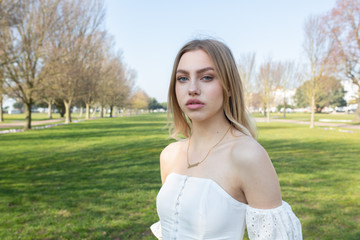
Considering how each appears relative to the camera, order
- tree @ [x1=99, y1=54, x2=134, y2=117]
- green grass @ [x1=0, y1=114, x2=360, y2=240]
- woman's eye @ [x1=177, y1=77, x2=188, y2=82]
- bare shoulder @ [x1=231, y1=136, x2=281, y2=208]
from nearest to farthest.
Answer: bare shoulder @ [x1=231, y1=136, x2=281, y2=208] → woman's eye @ [x1=177, y1=77, x2=188, y2=82] → green grass @ [x1=0, y1=114, x2=360, y2=240] → tree @ [x1=99, y1=54, x2=134, y2=117]

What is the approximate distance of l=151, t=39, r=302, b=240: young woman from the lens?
1229 millimetres

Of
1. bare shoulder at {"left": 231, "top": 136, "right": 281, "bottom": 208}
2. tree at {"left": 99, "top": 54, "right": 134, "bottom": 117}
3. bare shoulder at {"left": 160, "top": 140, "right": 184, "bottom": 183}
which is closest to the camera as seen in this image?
bare shoulder at {"left": 231, "top": 136, "right": 281, "bottom": 208}

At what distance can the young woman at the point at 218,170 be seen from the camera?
4.03ft

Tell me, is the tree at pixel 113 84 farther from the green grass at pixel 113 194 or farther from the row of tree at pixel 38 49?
the green grass at pixel 113 194

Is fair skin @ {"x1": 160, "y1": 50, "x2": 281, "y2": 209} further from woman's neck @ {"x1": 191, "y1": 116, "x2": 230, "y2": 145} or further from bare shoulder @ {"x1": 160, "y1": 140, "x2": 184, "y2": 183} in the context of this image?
bare shoulder @ {"x1": 160, "y1": 140, "x2": 184, "y2": 183}

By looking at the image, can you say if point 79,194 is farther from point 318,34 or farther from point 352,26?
point 352,26

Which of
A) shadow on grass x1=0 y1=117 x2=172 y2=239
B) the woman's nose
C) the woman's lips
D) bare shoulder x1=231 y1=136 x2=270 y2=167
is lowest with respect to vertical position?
shadow on grass x1=0 y1=117 x2=172 y2=239

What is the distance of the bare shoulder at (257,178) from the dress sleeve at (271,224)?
0.10 ft

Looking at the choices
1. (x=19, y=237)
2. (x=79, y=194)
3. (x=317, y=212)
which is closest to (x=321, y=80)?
(x=317, y=212)

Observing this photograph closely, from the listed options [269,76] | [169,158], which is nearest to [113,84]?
[269,76]

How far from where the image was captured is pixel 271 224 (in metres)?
1.21

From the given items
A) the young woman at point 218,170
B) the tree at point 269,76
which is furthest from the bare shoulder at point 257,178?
the tree at point 269,76

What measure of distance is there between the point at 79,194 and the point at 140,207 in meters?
1.71

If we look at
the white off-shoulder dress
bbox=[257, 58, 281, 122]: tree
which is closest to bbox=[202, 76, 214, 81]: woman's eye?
the white off-shoulder dress
